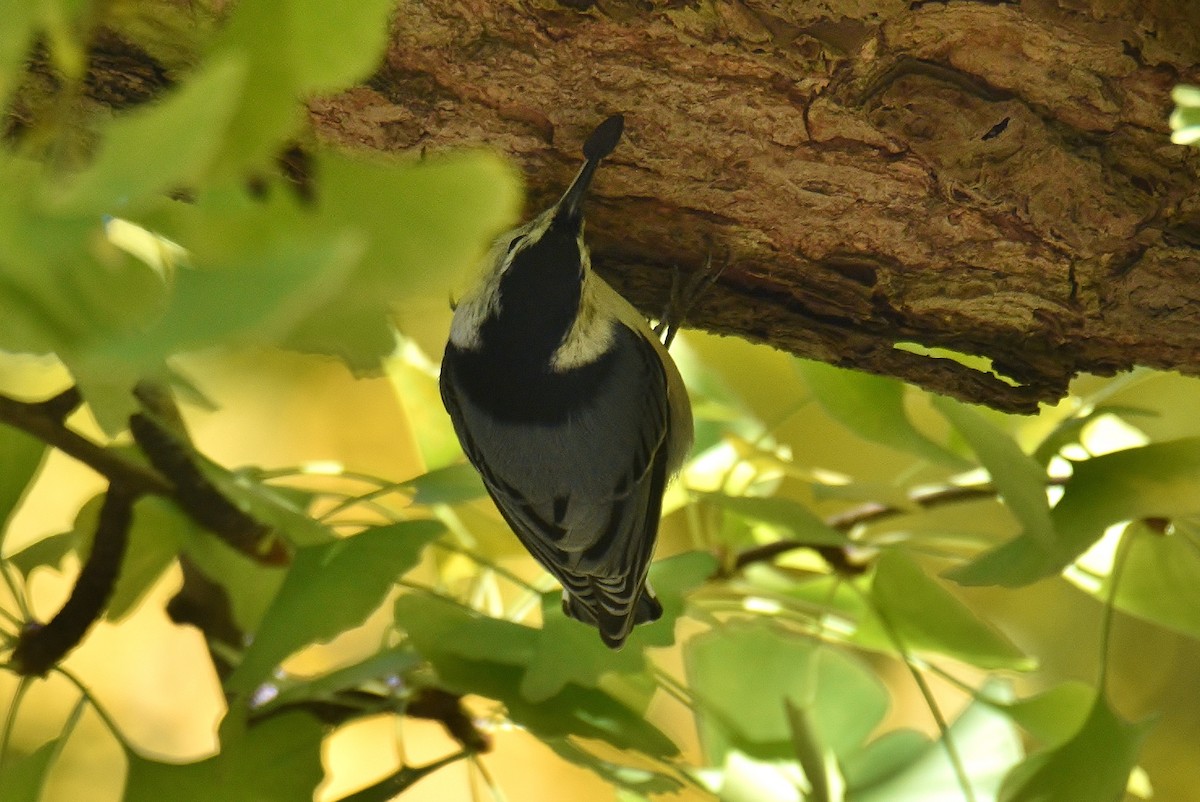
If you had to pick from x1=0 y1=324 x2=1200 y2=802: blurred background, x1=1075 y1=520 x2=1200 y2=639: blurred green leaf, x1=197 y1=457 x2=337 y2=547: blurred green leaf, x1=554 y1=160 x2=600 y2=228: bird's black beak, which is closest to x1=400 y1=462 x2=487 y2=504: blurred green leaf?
x1=197 y1=457 x2=337 y2=547: blurred green leaf

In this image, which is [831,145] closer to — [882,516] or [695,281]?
[695,281]

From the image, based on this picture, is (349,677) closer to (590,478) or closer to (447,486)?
(447,486)

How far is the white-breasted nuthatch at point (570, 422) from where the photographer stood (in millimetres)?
725

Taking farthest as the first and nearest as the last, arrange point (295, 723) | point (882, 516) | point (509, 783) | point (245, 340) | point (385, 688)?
point (509, 783) < point (882, 516) < point (385, 688) < point (295, 723) < point (245, 340)

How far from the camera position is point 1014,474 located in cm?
58

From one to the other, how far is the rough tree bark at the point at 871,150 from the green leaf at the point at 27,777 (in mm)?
330

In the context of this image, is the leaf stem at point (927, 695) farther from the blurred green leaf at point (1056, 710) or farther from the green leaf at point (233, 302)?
the green leaf at point (233, 302)

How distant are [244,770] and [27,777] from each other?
0.36ft

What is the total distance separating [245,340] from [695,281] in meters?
A: 0.52

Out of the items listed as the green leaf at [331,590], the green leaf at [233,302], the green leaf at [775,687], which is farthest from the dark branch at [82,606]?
the green leaf at [233,302]

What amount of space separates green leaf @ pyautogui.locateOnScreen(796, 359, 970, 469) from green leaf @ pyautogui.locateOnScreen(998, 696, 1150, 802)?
16cm

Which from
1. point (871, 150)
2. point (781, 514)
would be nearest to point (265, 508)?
point (781, 514)

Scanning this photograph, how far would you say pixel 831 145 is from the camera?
63cm

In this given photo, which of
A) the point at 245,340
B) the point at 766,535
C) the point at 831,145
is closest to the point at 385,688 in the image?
the point at 766,535
